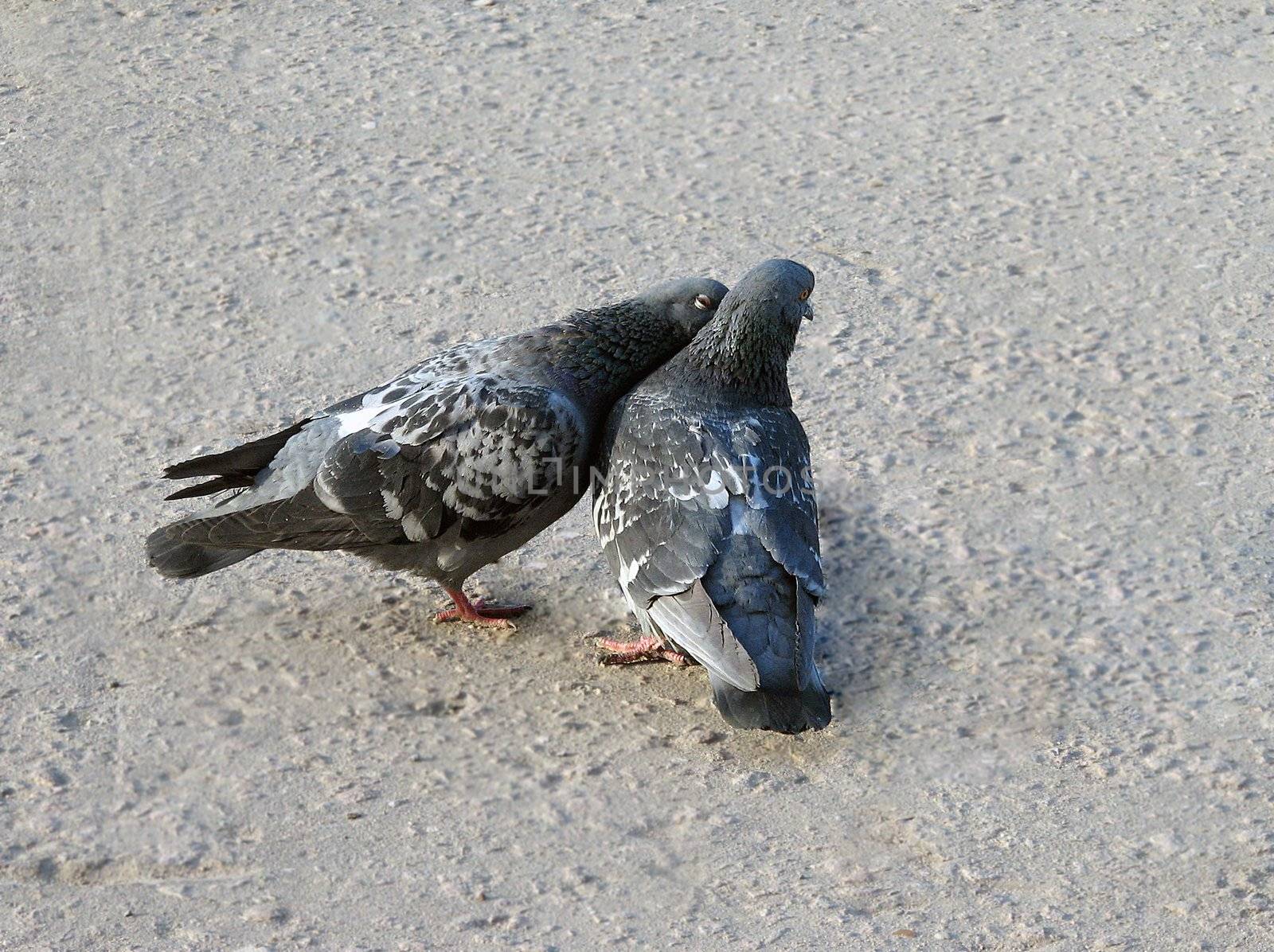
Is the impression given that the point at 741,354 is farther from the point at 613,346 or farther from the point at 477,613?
the point at 477,613

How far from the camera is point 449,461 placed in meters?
4.09

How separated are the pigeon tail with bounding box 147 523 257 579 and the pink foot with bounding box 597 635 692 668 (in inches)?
39.5

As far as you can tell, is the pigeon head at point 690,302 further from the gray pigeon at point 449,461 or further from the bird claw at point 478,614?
the bird claw at point 478,614

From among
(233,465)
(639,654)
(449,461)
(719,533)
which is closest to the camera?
(719,533)

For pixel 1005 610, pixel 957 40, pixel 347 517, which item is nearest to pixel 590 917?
pixel 347 517

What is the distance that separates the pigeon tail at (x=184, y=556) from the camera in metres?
4.27

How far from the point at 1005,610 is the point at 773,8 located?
439 centimetres

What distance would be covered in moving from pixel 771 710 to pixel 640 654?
69cm

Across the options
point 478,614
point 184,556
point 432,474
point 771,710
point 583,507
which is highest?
point 432,474

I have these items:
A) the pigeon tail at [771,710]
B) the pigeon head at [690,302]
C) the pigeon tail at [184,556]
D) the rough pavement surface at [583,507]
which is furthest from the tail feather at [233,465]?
the pigeon tail at [771,710]

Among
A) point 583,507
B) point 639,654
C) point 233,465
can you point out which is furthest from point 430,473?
point 583,507

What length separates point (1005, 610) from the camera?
14.3ft

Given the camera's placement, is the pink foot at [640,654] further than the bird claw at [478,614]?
No

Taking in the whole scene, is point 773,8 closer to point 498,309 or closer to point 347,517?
point 498,309
